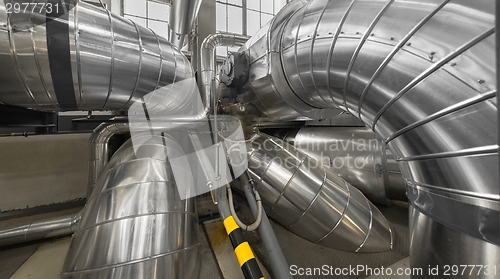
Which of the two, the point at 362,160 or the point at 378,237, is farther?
the point at 362,160

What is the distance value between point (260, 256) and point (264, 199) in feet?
1.13

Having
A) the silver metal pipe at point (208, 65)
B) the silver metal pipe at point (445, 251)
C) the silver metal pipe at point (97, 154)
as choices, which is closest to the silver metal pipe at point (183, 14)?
the silver metal pipe at point (208, 65)

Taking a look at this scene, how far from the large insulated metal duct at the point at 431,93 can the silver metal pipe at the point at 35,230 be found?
63.5 inches

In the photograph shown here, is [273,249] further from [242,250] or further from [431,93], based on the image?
[431,93]

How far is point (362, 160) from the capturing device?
4.47 ft

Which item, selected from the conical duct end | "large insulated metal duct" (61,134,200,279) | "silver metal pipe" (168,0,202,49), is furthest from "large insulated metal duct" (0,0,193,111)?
the conical duct end

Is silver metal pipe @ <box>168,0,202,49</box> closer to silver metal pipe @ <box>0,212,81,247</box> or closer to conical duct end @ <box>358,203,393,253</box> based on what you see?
silver metal pipe @ <box>0,212,81,247</box>

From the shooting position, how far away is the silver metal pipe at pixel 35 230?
102 cm

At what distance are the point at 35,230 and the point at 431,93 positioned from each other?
1835 millimetres

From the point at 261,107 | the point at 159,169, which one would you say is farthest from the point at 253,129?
the point at 159,169

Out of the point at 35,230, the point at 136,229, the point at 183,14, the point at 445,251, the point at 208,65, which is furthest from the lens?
the point at 183,14

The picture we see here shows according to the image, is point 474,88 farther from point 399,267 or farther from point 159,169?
point 399,267

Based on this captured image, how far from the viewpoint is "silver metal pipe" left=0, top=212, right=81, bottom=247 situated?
1021 millimetres

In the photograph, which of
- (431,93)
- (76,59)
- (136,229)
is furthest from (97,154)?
(431,93)
